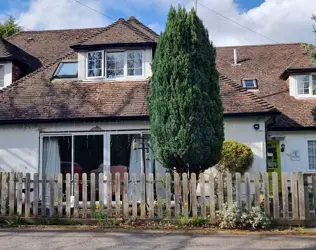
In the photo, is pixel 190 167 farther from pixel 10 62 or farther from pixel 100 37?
pixel 10 62

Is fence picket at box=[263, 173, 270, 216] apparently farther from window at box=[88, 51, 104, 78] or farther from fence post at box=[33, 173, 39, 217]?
window at box=[88, 51, 104, 78]

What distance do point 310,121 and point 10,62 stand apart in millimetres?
12277

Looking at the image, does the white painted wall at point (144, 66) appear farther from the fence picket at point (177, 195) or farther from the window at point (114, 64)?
the fence picket at point (177, 195)

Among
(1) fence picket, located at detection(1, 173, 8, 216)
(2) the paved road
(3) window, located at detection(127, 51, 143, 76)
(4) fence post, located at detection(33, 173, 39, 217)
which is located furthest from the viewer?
A: (3) window, located at detection(127, 51, 143, 76)

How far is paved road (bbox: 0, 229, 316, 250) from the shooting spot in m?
7.30

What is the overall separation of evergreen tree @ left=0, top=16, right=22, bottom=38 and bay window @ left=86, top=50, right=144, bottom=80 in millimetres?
20003

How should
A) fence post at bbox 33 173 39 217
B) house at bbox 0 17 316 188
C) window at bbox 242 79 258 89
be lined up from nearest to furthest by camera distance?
fence post at bbox 33 173 39 217
house at bbox 0 17 316 188
window at bbox 242 79 258 89

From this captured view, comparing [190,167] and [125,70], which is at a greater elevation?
[125,70]

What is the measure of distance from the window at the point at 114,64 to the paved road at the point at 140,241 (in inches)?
278

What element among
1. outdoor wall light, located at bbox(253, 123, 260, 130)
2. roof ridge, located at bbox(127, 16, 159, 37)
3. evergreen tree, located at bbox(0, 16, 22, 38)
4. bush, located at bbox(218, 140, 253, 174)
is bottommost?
bush, located at bbox(218, 140, 253, 174)

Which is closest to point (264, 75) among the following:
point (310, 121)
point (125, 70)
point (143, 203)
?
point (310, 121)

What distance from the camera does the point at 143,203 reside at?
30.4 ft

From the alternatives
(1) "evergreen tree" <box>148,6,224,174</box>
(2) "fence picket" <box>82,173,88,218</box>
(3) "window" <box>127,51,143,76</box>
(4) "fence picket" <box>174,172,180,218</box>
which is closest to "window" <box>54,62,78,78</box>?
(3) "window" <box>127,51,143,76</box>

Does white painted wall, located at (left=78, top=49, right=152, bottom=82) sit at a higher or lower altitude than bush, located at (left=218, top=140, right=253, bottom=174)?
higher
